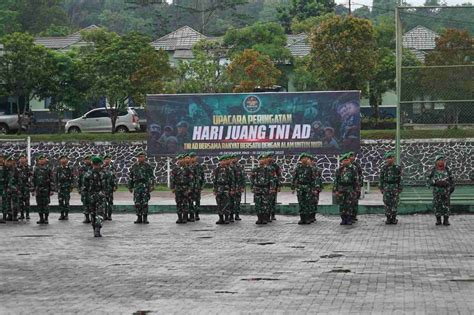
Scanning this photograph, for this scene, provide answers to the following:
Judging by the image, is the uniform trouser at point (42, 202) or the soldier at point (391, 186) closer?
the soldier at point (391, 186)

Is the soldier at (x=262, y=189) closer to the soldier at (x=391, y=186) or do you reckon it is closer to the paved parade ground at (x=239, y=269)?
the paved parade ground at (x=239, y=269)

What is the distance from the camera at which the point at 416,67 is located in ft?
91.6

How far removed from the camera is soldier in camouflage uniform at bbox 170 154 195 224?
26766mm

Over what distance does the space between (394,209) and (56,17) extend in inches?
3087

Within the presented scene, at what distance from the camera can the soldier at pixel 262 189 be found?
26.2m

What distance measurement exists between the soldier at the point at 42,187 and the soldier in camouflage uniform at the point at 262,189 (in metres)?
5.22

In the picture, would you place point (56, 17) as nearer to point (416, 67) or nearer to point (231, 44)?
point (231, 44)

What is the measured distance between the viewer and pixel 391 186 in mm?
25891

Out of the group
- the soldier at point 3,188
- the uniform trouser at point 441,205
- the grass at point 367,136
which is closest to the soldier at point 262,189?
the uniform trouser at point 441,205

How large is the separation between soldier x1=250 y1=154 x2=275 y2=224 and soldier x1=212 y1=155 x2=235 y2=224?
0.64m

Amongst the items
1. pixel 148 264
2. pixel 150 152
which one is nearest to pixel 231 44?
pixel 150 152

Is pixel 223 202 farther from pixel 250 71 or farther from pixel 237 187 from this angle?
pixel 250 71

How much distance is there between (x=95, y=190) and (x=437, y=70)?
32.9ft

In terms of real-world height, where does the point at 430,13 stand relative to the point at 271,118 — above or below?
above
